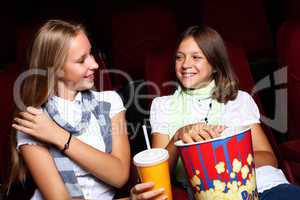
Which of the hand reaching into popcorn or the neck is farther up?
the neck

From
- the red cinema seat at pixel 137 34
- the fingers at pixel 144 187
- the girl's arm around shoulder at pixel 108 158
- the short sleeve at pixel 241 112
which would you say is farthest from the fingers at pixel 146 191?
the red cinema seat at pixel 137 34

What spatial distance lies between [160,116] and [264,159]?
32 centimetres

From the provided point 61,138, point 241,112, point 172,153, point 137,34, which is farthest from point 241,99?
point 137,34

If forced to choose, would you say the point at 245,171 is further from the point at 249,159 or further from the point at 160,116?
the point at 160,116

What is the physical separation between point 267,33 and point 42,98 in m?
1.38

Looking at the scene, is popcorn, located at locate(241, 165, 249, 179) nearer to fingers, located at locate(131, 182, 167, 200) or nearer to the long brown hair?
fingers, located at locate(131, 182, 167, 200)

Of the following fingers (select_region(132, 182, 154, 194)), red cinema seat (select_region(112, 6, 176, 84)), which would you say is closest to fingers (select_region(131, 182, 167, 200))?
fingers (select_region(132, 182, 154, 194))

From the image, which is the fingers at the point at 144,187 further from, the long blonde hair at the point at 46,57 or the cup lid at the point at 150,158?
the long blonde hair at the point at 46,57

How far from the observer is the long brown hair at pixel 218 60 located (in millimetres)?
1229

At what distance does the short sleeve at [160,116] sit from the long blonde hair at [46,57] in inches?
12.6

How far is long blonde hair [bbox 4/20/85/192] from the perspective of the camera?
1.02m

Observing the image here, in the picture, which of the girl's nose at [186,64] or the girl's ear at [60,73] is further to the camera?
the girl's nose at [186,64]

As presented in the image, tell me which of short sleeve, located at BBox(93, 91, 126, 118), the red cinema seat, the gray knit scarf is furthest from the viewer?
the red cinema seat

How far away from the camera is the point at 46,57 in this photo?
3.39 ft
